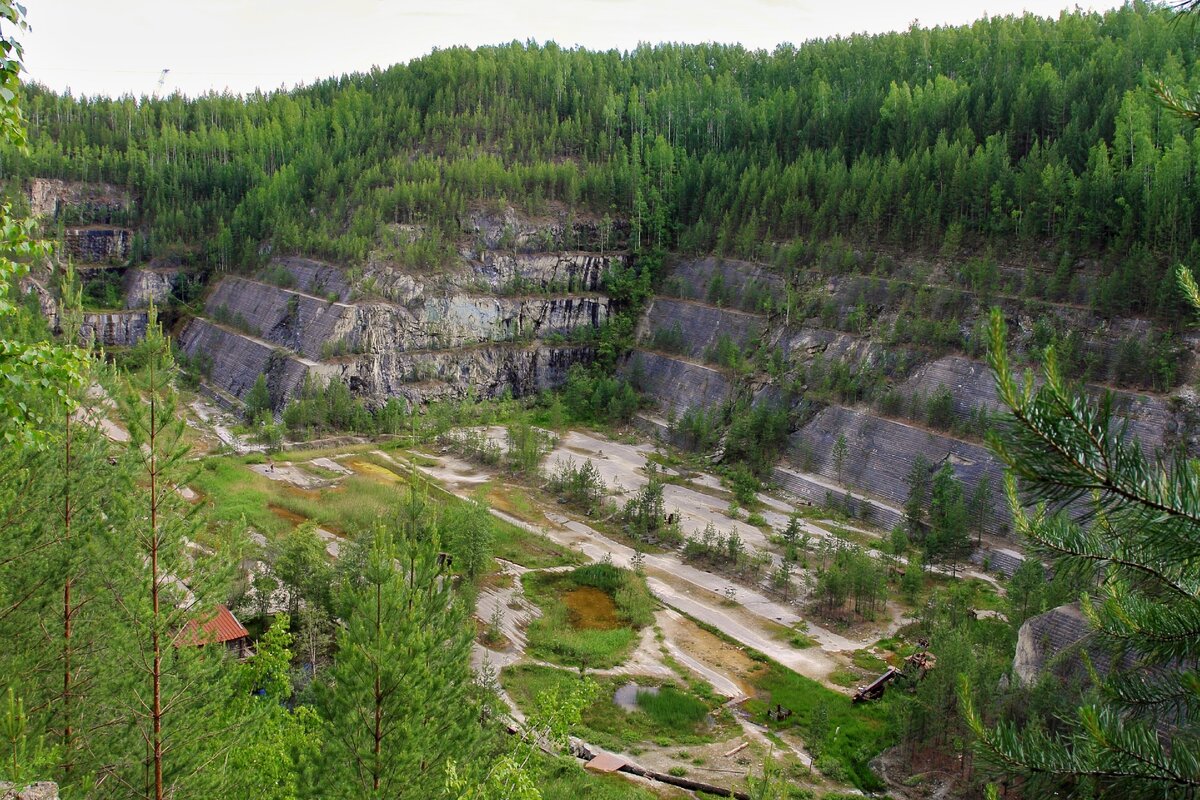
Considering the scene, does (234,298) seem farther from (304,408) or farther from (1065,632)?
(1065,632)

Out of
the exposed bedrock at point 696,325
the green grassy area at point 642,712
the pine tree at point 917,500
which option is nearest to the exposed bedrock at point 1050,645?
the green grassy area at point 642,712

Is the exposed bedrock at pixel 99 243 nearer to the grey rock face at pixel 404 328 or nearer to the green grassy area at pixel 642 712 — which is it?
the grey rock face at pixel 404 328

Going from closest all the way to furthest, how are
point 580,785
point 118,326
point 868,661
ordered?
point 580,785 → point 868,661 → point 118,326

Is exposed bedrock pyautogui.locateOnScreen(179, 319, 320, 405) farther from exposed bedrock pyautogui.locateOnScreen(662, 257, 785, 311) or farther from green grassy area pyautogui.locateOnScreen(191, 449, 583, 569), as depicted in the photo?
exposed bedrock pyautogui.locateOnScreen(662, 257, 785, 311)

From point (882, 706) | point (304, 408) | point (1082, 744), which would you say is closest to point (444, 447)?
point (304, 408)

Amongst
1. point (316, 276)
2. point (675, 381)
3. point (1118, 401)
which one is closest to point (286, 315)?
point (316, 276)

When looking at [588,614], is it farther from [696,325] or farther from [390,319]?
[390,319]
